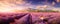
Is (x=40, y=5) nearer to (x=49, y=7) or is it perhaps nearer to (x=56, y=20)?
(x=49, y=7)

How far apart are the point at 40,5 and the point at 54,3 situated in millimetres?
153

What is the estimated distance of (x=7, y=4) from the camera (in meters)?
1.08

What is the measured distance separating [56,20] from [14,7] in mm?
446

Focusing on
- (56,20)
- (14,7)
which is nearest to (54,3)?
(56,20)

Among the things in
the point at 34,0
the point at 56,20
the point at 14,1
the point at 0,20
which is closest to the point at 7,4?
the point at 14,1

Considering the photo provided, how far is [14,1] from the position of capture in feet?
3.60

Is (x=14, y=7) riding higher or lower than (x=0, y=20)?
higher

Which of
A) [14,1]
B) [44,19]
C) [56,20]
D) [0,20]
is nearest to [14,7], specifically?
[14,1]

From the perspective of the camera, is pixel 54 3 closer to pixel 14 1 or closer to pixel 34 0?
pixel 34 0

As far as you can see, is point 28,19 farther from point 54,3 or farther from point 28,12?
point 54,3

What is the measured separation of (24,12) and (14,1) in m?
0.18

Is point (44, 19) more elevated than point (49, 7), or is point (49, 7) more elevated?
point (49, 7)

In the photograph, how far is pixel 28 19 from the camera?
Answer: 1018 mm

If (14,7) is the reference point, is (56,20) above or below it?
below
